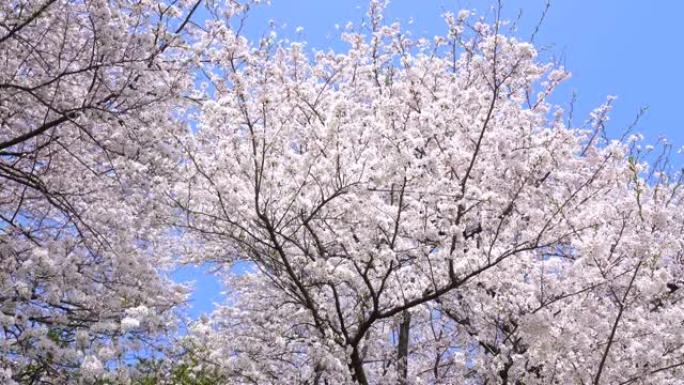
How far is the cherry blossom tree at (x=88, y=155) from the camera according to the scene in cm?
557

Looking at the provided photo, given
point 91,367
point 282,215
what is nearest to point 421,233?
point 282,215

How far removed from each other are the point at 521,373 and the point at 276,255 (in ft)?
10.9

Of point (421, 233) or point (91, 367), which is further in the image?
point (421, 233)

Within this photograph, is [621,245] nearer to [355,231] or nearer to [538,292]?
[538,292]

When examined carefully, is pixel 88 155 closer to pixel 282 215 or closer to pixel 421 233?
pixel 282 215

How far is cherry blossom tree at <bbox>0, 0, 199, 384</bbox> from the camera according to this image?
5.57 meters

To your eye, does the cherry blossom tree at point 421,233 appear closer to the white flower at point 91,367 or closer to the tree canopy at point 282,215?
the tree canopy at point 282,215

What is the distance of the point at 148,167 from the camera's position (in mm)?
6777

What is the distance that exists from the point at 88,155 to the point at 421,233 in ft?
13.3

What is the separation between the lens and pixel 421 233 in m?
6.97

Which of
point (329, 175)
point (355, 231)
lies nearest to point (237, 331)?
point (355, 231)

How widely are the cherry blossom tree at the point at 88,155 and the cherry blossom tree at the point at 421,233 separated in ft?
1.60

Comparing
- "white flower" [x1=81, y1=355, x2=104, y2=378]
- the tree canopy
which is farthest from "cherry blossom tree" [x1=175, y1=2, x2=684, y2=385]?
"white flower" [x1=81, y1=355, x2=104, y2=378]

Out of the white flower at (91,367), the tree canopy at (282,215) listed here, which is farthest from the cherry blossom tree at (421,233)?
the white flower at (91,367)
